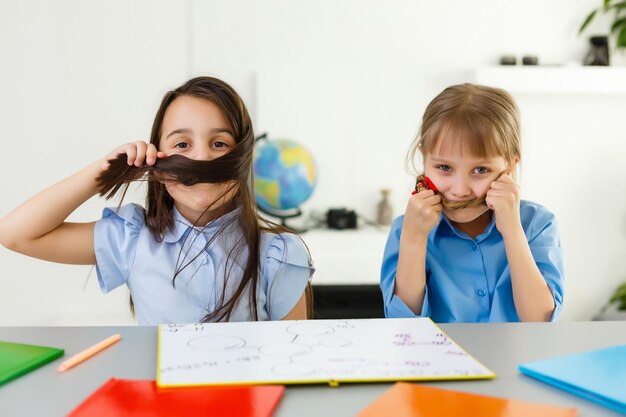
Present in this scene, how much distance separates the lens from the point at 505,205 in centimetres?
114

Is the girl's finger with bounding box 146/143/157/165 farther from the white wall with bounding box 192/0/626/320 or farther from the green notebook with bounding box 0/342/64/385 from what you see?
the white wall with bounding box 192/0/626/320

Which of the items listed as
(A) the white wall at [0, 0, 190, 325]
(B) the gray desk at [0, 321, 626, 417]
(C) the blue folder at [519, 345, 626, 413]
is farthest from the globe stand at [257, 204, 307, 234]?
(C) the blue folder at [519, 345, 626, 413]

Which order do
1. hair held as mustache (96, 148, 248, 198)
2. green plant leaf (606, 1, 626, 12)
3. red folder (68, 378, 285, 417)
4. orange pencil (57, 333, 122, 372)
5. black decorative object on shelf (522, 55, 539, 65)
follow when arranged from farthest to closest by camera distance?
green plant leaf (606, 1, 626, 12) → black decorative object on shelf (522, 55, 539, 65) → hair held as mustache (96, 148, 248, 198) → orange pencil (57, 333, 122, 372) → red folder (68, 378, 285, 417)

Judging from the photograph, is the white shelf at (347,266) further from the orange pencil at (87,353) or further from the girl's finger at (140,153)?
the orange pencil at (87,353)

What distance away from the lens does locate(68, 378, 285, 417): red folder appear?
0.56 metres

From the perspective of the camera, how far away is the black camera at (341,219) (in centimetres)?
329

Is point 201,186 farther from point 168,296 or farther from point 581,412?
point 581,412

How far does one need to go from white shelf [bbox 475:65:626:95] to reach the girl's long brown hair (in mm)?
2366

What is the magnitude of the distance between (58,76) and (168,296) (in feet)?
7.95

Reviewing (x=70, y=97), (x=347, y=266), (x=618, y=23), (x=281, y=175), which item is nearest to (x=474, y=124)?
(x=347, y=266)

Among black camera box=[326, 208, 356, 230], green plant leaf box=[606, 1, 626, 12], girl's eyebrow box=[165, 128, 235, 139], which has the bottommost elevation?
black camera box=[326, 208, 356, 230]

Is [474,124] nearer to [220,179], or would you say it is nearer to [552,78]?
[220,179]

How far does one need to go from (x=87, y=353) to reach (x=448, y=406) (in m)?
0.41

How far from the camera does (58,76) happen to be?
318 centimetres
